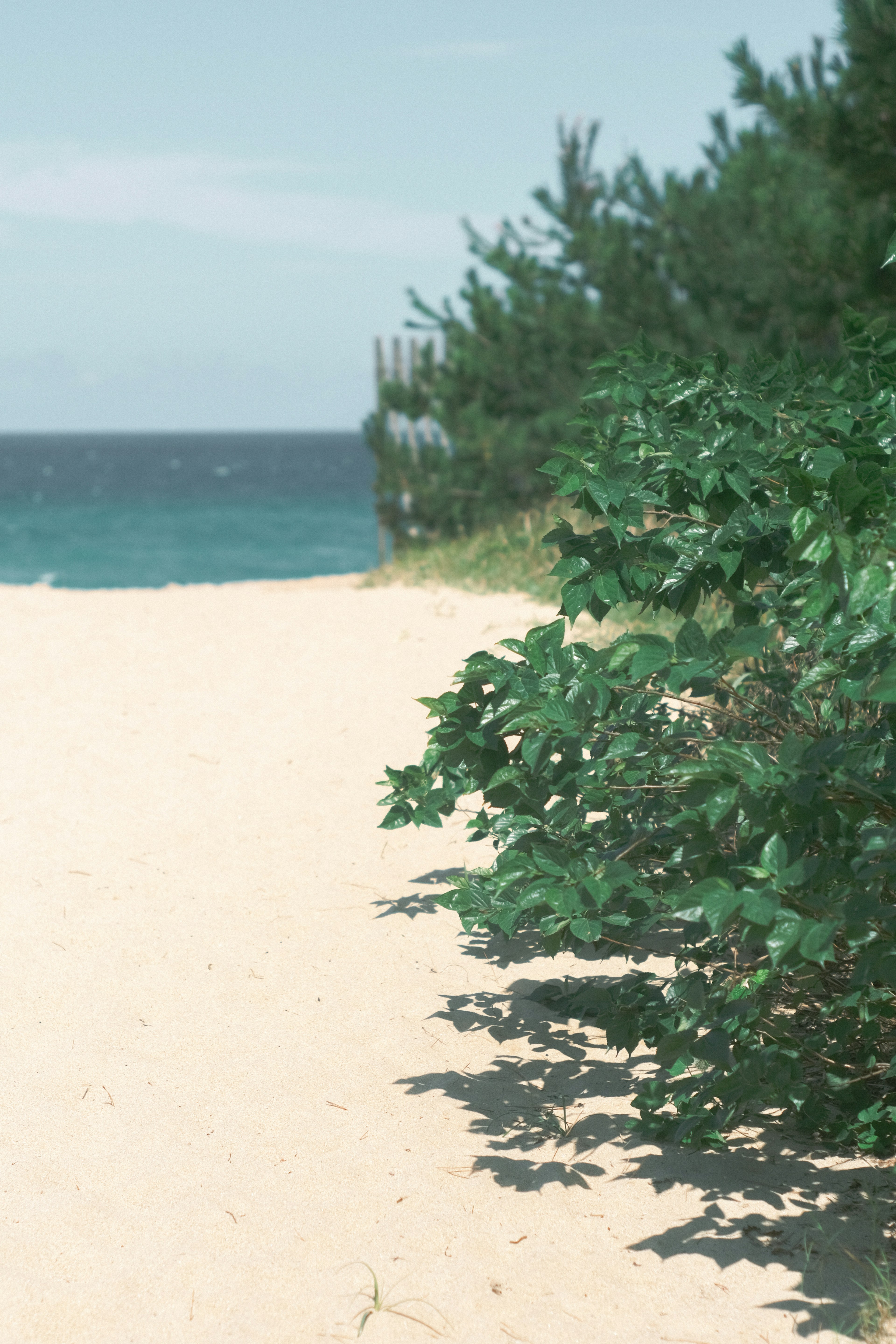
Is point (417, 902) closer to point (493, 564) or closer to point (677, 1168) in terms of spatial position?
point (677, 1168)

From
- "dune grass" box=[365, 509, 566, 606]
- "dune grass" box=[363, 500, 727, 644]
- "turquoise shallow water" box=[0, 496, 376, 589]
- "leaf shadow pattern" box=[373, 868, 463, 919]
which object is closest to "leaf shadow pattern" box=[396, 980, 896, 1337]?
"leaf shadow pattern" box=[373, 868, 463, 919]

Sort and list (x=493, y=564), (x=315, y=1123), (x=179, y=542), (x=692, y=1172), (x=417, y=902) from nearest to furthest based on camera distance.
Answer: (x=692, y=1172) → (x=315, y=1123) → (x=417, y=902) → (x=493, y=564) → (x=179, y=542)

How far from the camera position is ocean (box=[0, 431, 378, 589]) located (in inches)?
940

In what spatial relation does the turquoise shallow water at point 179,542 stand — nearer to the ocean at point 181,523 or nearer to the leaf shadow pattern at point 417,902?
the ocean at point 181,523

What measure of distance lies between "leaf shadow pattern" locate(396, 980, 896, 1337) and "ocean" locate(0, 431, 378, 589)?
905cm

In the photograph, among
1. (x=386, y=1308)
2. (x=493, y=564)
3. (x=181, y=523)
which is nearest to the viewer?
(x=386, y=1308)

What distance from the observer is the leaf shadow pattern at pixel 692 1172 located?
211 centimetres

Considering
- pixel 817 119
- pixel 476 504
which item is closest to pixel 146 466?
pixel 476 504

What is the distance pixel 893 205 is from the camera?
587cm

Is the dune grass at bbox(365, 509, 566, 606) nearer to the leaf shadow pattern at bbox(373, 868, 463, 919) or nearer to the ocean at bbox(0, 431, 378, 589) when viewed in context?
the ocean at bbox(0, 431, 378, 589)

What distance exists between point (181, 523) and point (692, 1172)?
3432 cm

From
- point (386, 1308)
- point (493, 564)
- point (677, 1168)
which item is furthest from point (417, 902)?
point (493, 564)

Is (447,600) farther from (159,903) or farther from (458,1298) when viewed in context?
(458,1298)

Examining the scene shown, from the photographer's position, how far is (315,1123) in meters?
2.60
